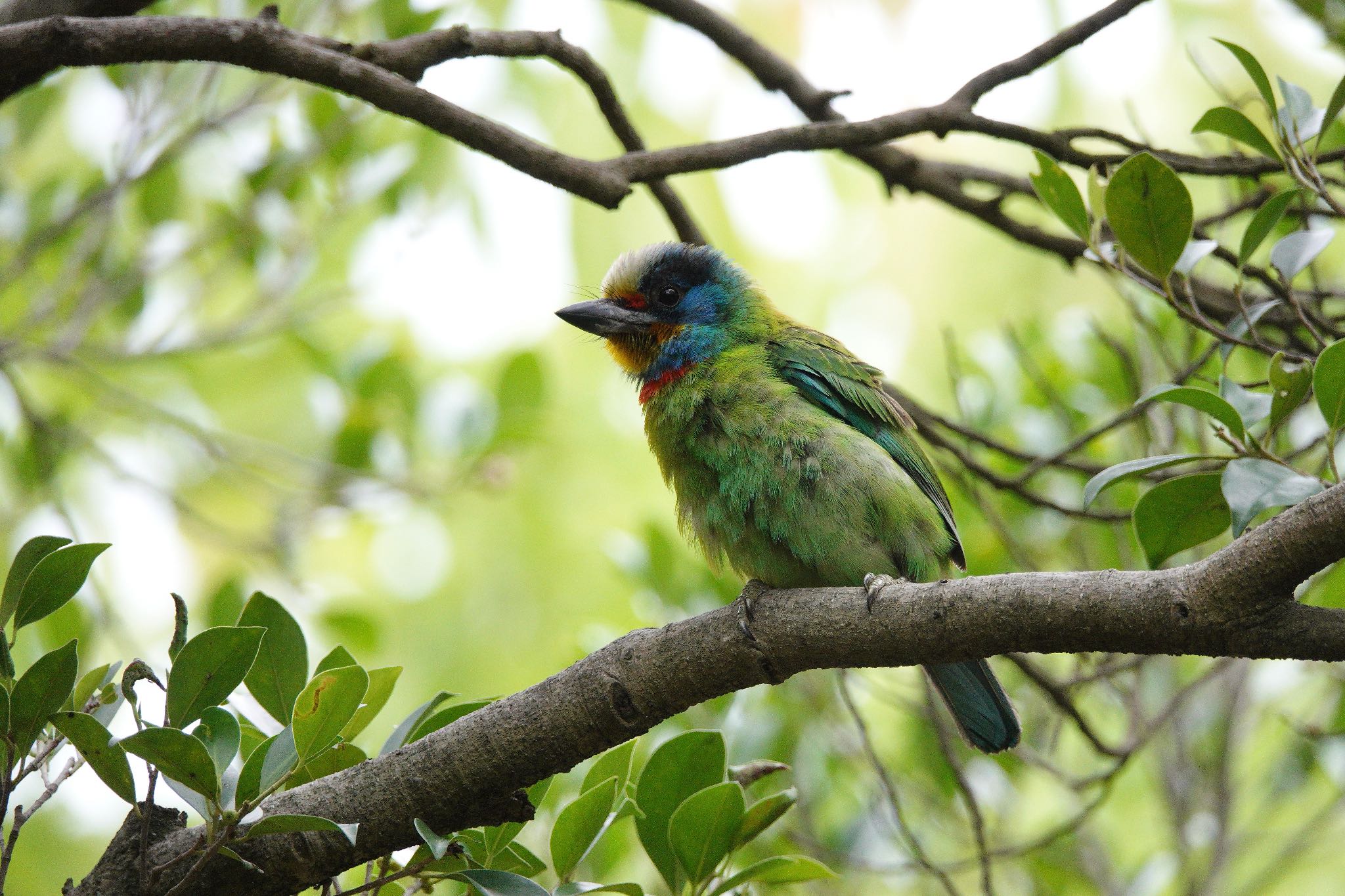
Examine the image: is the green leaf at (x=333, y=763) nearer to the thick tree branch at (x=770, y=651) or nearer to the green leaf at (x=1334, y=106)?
the thick tree branch at (x=770, y=651)

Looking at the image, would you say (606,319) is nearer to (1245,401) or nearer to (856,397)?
(856,397)

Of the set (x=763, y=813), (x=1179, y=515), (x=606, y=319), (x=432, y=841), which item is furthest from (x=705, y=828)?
(x=606, y=319)

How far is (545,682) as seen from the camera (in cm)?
213

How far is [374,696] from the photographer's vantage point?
2168 millimetres

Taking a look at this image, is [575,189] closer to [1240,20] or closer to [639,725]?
[639,725]

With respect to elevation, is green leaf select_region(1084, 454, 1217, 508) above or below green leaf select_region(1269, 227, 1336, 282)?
below

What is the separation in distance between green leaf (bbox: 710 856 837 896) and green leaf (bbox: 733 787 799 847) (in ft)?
0.16

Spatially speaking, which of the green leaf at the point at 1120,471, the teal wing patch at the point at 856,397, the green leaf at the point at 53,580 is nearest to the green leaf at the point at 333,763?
the green leaf at the point at 53,580

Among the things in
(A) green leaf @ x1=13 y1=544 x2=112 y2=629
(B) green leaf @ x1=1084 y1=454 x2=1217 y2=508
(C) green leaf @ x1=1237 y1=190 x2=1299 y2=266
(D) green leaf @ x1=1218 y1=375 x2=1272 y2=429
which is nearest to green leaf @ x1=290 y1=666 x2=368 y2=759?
(A) green leaf @ x1=13 y1=544 x2=112 y2=629

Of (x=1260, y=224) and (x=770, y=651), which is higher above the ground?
(x=1260, y=224)

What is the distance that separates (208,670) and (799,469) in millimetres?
1624

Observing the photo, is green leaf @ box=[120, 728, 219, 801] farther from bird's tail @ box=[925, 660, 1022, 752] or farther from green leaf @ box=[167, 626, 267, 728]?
bird's tail @ box=[925, 660, 1022, 752]

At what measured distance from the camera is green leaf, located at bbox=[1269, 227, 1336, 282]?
94.8 inches

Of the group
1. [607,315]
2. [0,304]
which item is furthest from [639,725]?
[0,304]
